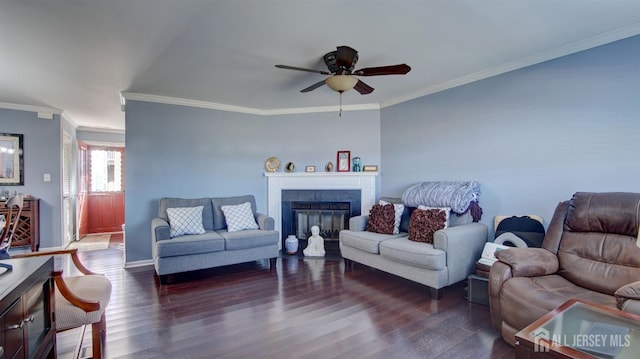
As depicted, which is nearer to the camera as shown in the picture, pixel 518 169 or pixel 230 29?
pixel 230 29

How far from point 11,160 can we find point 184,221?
3343 mm

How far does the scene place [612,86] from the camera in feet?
8.54

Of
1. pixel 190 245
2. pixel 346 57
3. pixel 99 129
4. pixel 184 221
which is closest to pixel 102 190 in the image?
pixel 99 129

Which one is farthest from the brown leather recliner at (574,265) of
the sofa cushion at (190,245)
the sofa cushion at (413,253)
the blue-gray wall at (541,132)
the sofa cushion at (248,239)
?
the sofa cushion at (190,245)

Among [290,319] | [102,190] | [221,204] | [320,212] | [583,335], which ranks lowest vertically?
[290,319]

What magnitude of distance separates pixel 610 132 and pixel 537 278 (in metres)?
1.51

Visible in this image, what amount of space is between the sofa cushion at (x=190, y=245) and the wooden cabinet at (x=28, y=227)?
9.36ft

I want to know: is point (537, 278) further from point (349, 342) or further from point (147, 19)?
point (147, 19)

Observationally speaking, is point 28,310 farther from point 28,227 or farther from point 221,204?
point 28,227

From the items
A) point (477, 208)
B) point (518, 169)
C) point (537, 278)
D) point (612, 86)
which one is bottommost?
point (537, 278)

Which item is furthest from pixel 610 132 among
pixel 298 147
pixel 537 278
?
pixel 298 147

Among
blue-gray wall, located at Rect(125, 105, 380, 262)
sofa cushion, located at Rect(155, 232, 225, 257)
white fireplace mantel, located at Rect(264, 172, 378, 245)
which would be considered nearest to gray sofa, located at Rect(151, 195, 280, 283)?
sofa cushion, located at Rect(155, 232, 225, 257)

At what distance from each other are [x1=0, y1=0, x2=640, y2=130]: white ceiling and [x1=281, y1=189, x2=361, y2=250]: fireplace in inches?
64.6

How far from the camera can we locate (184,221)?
3723 millimetres
